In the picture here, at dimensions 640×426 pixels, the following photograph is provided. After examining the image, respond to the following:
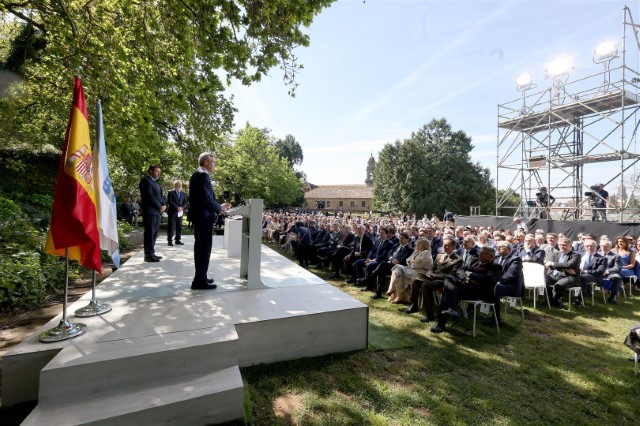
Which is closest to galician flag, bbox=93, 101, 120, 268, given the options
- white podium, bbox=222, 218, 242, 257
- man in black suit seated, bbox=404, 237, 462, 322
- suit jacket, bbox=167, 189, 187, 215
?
white podium, bbox=222, 218, 242, 257

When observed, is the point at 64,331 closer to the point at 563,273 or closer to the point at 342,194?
the point at 563,273

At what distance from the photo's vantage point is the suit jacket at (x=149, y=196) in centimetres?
586

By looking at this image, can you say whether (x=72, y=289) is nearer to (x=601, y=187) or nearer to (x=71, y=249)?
(x=71, y=249)

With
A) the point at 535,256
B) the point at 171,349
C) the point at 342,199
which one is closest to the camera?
the point at 171,349

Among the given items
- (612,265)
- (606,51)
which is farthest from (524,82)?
(612,265)

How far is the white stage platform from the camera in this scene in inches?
88.0

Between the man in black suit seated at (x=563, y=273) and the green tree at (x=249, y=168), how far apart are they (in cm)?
2370

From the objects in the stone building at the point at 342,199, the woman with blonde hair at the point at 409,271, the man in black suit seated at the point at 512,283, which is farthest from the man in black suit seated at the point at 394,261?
the stone building at the point at 342,199

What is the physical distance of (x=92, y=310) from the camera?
334 cm

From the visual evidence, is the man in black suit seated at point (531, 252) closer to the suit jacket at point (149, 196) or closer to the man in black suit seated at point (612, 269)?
the man in black suit seated at point (612, 269)

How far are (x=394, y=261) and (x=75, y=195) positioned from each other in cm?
536

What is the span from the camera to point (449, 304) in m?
4.74

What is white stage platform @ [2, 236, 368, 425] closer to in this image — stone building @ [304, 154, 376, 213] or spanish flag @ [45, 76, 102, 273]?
spanish flag @ [45, 76, 102, 273]

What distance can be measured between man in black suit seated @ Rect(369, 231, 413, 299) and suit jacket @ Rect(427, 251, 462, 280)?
90 cm
